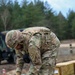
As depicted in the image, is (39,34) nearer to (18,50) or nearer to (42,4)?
(18,50)

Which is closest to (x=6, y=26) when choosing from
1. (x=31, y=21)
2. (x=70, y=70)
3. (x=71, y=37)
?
(x=31, y=21)

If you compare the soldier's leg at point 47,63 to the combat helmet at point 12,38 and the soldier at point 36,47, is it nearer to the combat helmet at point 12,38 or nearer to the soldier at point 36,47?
the soldier at point 36,47

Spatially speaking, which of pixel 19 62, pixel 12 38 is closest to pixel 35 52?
pixel 12 38

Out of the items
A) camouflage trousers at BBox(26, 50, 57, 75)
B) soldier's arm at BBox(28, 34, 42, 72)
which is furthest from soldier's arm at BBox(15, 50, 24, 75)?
soldier's arm at BBox(28, 34, 42, 72)

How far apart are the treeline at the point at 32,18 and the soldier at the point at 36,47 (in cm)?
6071

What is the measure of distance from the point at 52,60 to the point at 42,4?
90.7 metres

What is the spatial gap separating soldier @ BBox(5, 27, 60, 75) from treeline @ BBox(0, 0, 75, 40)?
60.7 metres

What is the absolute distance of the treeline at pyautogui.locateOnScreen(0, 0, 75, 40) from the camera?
69.4m

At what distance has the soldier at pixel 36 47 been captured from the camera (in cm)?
475

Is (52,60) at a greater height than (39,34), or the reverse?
(39,34)

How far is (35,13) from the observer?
3014 inches

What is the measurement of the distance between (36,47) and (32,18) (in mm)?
70140

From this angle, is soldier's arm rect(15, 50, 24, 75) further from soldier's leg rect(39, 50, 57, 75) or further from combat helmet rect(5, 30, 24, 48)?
combat helmet rect(5, 30, 24, 48)

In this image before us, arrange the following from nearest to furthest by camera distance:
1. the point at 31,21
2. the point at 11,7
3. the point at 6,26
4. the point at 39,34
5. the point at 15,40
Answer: the point at 15,40 < the point at 39,34 < the point at 6,26 < the point at 31,21 < the point at 11,7
